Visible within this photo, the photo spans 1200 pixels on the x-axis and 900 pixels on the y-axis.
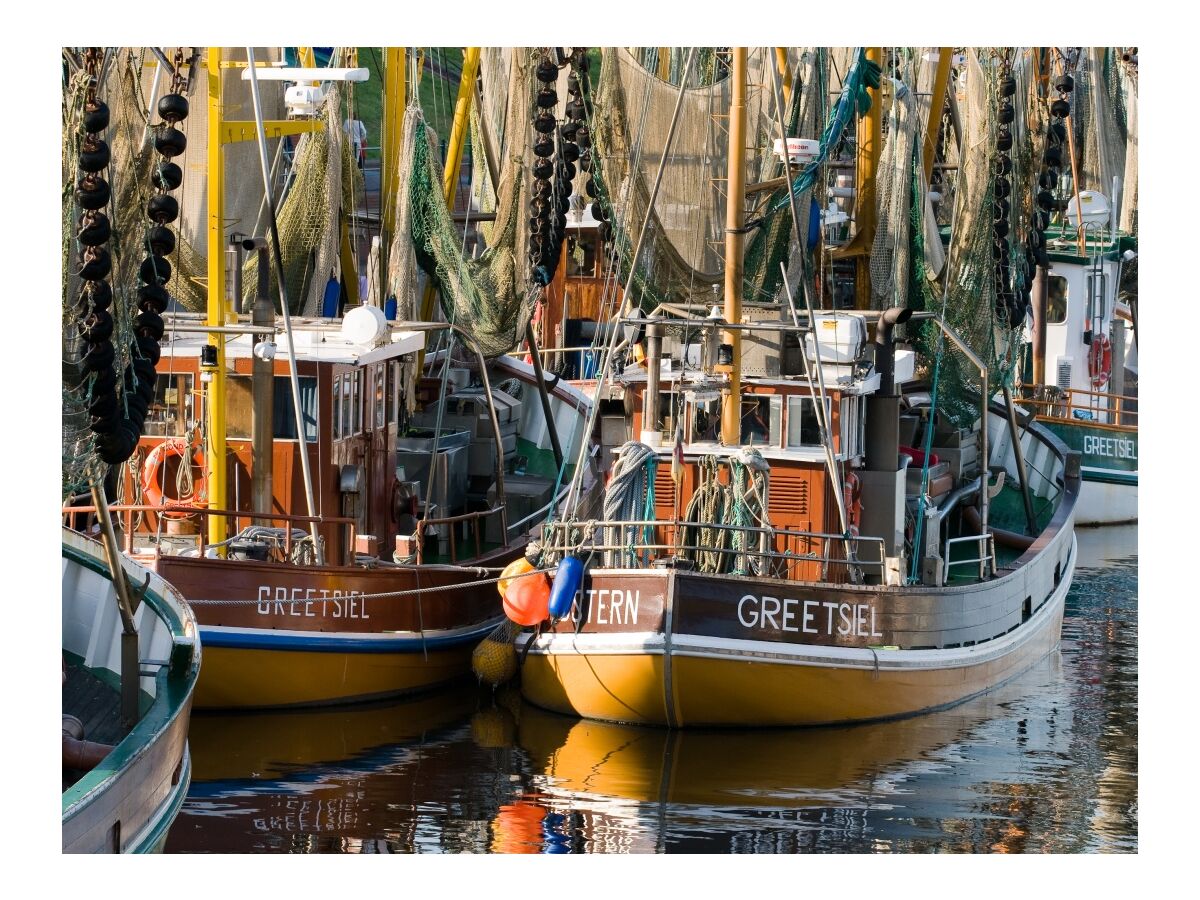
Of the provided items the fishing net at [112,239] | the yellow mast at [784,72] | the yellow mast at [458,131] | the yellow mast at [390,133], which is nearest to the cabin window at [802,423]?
the yellow mast at [784,72]

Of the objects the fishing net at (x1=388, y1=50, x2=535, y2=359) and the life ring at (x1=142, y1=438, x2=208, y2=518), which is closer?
the life ring at (x1=142, y1=438, x2=208, y2=518)

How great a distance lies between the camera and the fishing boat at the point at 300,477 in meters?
15.6

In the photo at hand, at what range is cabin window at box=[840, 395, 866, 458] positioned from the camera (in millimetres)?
16219

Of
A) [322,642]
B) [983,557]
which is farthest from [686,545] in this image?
[983,557]

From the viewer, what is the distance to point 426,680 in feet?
55.5

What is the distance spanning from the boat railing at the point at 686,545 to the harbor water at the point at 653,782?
47.0 inches

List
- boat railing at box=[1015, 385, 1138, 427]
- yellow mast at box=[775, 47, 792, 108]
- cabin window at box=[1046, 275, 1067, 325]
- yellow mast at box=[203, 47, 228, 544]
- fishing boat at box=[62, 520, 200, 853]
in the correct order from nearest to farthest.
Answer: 1. fishing boat at box=[62, 520, 200, 853]
2. yellow mast at box=[203, 47, 228, 544]
3. yellow mast at box=[775, 47, 792, 108]
4. boat railing at box=[1015, 385, 1138, 427]
5. cabin window at box=[1046, 275, 1067, 325]

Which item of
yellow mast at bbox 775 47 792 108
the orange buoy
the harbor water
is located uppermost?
yellow mast at bbox 775 47 792 108

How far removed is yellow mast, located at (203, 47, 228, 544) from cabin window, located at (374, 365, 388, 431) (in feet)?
6.34

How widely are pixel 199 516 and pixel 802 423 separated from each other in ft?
15.1

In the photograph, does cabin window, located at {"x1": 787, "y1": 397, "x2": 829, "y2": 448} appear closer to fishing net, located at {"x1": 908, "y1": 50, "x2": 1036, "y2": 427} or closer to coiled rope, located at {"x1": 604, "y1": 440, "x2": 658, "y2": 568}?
coiled rope, located at {"x1": 604, "y1": 440, "x2": 658, "y2": 568}

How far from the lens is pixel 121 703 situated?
12.1 metres

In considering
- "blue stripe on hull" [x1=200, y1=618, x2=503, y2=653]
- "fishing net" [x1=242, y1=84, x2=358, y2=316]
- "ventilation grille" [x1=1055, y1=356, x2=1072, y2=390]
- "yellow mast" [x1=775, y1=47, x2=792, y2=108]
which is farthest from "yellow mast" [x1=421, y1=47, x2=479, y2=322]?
"ventilation grille" [x1=1055, y1=356, x2=1072, y2=390]

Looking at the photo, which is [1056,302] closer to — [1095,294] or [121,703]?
[1095,294]
